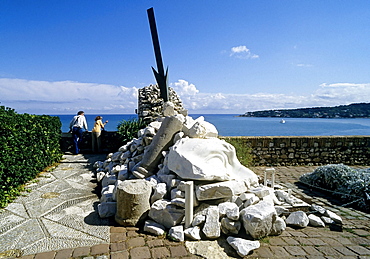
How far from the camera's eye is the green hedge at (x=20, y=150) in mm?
4328

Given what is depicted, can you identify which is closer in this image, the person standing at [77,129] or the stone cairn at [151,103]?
the person standing at [77,129]

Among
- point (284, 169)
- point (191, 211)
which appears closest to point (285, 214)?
point (191, 211)

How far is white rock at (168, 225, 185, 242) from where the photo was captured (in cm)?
319

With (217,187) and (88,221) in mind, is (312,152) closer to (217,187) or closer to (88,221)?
(217,187)

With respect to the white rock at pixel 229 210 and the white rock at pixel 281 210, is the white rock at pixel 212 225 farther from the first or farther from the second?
the white rock at pixel 281 210

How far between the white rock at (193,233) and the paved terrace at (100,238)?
8 centimetres

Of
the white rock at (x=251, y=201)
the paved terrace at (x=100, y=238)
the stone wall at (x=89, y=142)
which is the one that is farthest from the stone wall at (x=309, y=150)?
the stone wall at (x=89, y=142)

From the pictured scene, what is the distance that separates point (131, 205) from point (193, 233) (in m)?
1.05

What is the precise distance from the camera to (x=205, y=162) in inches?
163

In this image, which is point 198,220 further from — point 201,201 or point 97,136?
point 97,136

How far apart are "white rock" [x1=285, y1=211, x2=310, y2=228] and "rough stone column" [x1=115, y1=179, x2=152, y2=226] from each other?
2379 millimetres

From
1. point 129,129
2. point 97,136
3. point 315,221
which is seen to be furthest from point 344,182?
point 97,136

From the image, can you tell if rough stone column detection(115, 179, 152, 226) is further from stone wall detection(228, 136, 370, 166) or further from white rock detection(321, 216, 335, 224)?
stone wall detection(228, 136, 370, 166)

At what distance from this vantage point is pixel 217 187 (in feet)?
12.1
